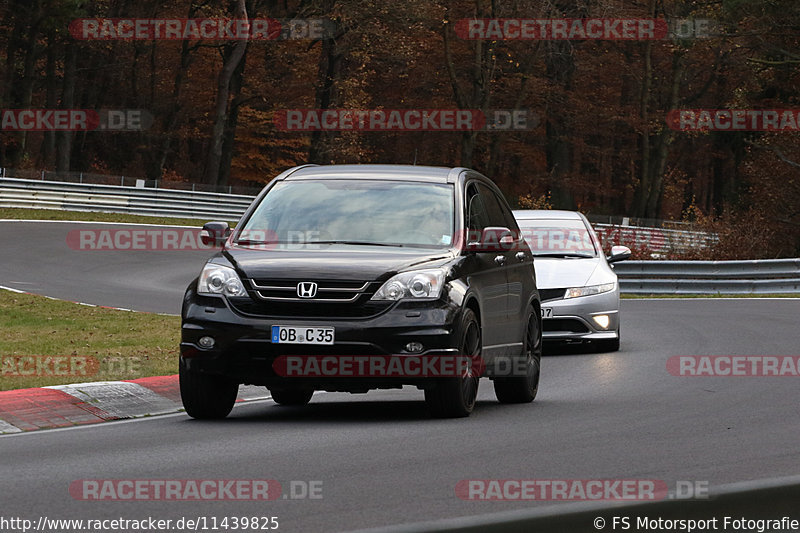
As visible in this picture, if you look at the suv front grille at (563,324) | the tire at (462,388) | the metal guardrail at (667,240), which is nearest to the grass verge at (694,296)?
the metal guardrail at (667,240)

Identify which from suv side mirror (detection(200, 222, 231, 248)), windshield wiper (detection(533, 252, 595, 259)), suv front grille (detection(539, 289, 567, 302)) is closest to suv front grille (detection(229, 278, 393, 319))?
suv side mirror (detection(200, 222, 231, 248))

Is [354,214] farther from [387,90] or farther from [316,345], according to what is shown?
[387,90]

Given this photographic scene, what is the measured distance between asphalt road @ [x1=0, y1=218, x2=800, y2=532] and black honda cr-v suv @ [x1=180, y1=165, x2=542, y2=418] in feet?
1.26

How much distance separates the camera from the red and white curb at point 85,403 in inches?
413

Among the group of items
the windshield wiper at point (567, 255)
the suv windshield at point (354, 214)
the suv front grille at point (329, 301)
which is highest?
the suv windshield at point (354, 214)

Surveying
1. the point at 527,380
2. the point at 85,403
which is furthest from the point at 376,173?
the point at 85,403

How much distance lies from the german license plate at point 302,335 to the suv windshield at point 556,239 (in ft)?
28.4

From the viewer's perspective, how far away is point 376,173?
38.2 ft

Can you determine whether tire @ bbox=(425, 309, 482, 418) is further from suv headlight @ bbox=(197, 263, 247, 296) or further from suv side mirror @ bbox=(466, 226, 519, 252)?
suv headlight @ bbox=(197, 263, 247, 296)

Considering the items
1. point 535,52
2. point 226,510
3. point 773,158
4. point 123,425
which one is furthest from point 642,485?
point 535,52

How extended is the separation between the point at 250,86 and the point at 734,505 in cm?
6453

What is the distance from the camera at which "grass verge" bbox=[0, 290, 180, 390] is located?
12.9 m

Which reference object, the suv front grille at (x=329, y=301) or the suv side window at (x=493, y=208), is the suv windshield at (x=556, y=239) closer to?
the suv side window at (x=493, y=208)

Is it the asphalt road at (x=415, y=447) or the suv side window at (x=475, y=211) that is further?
the suv side window at (x=475, y=211)
